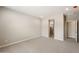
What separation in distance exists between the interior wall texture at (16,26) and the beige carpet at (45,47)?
0.15m

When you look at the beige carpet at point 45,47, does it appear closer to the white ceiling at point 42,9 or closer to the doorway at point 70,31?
the doorway at point 70,31

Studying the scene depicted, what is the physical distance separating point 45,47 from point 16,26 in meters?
0.76

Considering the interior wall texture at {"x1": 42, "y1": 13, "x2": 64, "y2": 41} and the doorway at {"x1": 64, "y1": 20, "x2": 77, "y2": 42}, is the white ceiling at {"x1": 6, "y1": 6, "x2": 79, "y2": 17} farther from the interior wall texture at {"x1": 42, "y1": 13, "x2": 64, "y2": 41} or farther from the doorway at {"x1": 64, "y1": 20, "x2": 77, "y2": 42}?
the doorway at {"x1": 64, "y1": 20, "x2": 77, "y2": 42}

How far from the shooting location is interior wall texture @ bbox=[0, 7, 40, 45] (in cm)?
160

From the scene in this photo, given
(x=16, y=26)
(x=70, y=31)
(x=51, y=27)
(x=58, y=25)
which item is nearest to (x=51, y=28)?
(x=51, y=27)

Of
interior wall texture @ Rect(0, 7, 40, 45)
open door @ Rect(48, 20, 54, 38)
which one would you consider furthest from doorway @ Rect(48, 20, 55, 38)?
interior wall texture @ Rect(0, 7, 40, 45)

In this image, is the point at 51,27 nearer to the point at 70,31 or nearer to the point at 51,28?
the point at 51,28

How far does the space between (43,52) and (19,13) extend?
0.96 m

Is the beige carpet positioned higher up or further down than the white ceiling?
further down

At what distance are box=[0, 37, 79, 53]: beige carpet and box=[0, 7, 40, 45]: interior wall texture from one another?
0.15 m

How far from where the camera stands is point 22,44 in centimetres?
163

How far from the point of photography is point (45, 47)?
5.51ft
